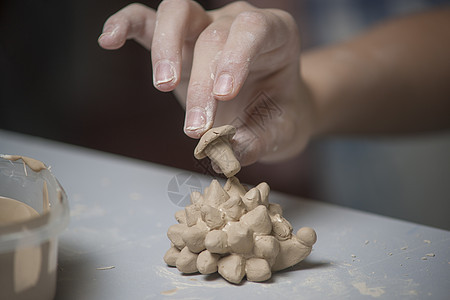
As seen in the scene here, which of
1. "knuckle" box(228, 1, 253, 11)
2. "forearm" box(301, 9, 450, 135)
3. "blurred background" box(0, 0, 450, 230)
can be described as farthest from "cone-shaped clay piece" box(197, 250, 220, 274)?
"blurred background" box(0, 0, 450, 230)

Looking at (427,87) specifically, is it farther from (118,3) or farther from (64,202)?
(118,3)

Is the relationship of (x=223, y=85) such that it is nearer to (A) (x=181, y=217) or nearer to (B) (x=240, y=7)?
(A) (x=181, y=217)

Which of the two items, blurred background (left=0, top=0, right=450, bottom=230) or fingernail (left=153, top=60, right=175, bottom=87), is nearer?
fingernail (left=153, top=60, right=175, bottom=87)

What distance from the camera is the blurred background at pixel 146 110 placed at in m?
1.74

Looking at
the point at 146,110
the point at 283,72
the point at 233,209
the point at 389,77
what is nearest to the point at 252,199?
the point at 233,209

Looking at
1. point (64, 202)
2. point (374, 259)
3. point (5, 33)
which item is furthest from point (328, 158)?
point (5, 33)

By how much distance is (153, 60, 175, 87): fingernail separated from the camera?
757mm

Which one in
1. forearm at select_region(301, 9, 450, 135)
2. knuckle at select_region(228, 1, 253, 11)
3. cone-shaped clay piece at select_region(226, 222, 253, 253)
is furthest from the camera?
forearm at select_region(301, 9, 450, 135)

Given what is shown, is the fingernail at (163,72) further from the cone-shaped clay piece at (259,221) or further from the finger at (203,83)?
the cone-shaped clay piece at (259,221)

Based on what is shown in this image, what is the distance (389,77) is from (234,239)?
36.9 inches

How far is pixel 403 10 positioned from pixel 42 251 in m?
1.62

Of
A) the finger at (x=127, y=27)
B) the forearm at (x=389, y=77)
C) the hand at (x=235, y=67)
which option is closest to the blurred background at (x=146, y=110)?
the forearm at (x=389, y=77)

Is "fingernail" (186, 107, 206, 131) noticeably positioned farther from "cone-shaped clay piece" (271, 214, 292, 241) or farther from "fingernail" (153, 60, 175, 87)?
"cone-shaped clay piece" (271, 214, 292, 241)

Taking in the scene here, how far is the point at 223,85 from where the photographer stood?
0.72m
